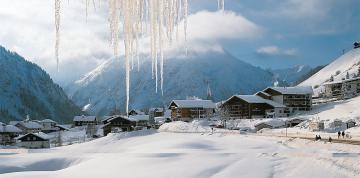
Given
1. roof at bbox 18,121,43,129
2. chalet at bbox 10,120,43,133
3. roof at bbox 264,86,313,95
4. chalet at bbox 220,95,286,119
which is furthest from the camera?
roof at bbox 18,121,43,129

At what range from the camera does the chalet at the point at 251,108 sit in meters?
90.8

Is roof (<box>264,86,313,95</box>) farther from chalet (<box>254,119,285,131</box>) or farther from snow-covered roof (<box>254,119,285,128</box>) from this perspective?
chalet (<box>254,119,285,131</box>)

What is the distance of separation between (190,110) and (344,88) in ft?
123

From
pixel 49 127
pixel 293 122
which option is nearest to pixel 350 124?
pixel 293 122

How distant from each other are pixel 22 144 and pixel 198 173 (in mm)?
77016

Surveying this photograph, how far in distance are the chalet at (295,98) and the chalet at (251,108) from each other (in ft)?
Result: 7.40

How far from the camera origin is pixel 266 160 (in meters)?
21.7

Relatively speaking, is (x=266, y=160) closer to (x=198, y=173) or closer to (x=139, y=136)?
(x=198, y=173)

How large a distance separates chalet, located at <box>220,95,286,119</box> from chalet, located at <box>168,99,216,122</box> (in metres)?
7.16

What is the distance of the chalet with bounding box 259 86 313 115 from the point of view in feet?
304

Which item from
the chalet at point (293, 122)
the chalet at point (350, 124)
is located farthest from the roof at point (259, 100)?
the chalet at point (350, 124)

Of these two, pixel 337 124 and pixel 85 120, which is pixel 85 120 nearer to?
pixel 85 120

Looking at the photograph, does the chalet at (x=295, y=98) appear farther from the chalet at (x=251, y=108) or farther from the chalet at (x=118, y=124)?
the chalet at (x=118, y=124)

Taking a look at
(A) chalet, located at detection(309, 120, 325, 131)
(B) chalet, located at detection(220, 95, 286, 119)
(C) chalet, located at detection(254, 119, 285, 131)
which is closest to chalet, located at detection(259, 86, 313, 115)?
(B) chalet, located at detection(220, 95, 286, 119)
